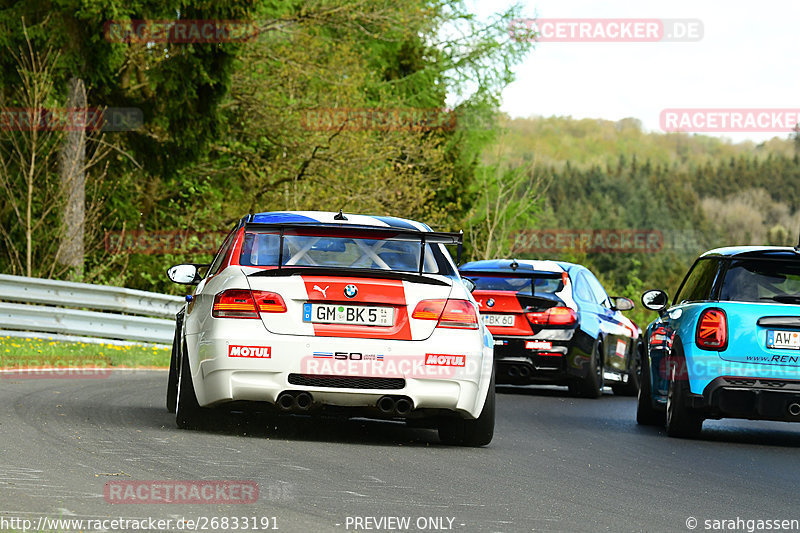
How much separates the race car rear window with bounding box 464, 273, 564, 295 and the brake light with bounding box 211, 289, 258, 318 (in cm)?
797

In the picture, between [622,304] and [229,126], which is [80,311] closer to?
[622,304]

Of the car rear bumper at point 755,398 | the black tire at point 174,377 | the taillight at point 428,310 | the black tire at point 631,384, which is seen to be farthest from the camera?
the black tire at point 631,384

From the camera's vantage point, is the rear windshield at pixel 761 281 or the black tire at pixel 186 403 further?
the rear windshield at pixel 761 281

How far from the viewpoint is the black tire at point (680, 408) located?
10.8 meters

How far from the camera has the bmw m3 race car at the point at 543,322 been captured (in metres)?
16.1

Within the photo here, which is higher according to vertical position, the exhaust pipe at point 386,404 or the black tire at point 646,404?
the exhaust pipe at point 386,404

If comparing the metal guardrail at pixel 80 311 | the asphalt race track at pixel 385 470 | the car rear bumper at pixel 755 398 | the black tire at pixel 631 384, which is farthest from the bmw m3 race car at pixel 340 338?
the black tire at pixel 631 384

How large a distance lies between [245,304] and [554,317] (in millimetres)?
8118

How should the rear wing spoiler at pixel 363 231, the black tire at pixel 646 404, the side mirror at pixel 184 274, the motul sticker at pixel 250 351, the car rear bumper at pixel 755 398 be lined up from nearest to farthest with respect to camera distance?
1. the motul sticker at pixel 250 351
2. the rear wing spoiler at pixel 363 231
3. the side mirror at pixel 184 274
4. the car rear bumper at pixel 755 398
5. the black tire at pixel 646 404

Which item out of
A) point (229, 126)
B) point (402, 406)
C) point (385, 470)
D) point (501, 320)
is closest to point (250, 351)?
point (402, 406)

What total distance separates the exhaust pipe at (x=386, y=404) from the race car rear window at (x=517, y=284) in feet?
25.9

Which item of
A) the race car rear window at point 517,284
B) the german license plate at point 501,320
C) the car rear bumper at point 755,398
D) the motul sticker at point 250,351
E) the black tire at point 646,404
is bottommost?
the black tire at point 646,404

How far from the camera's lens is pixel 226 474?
23.1 feet

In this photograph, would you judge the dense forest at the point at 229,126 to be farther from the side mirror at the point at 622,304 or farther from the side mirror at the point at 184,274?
the side mirror at the point at 184,274
